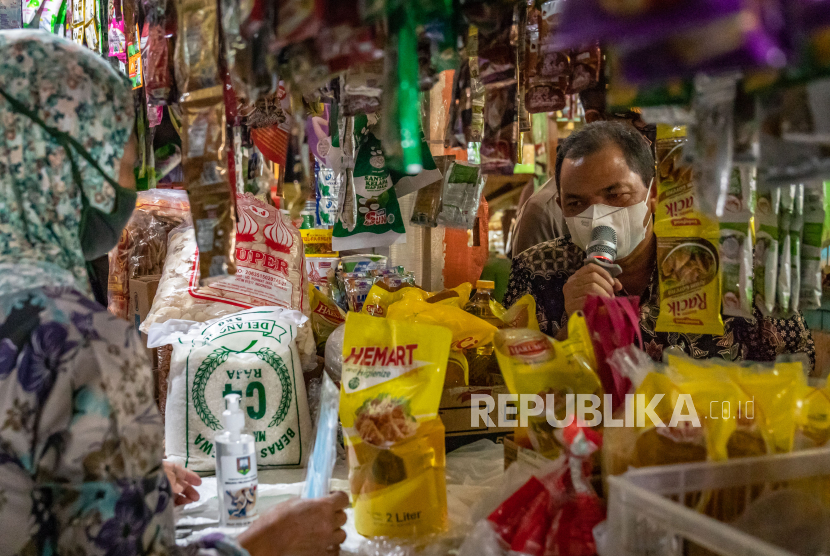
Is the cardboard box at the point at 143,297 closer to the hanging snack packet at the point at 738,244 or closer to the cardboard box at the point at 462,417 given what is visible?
the cardboard box at the point at 462,417

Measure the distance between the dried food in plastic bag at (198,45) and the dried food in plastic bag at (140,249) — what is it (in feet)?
4.29

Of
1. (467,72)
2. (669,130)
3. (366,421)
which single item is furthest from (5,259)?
(669,130)

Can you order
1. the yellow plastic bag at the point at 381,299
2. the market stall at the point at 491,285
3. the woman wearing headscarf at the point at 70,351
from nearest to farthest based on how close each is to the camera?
the market stall at the point at 491,285 < the woman wearing headscarf at the point at 70,351 < the yellow plastic bag at the point at 381,299

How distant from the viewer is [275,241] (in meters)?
1.93

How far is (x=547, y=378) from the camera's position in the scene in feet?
3.73

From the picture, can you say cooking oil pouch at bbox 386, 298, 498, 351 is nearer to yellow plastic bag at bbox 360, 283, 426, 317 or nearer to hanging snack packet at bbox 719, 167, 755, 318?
yellow plastic bag at bbox 360, 283, 426, 317

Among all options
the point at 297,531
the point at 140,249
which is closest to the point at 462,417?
the point at 297,531

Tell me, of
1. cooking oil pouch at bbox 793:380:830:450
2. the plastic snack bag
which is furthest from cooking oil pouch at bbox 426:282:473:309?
cooking oil pouch at bbox 793:380:830:450

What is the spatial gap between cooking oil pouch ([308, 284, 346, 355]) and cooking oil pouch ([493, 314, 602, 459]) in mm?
905

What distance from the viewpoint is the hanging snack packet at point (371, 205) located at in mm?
2064

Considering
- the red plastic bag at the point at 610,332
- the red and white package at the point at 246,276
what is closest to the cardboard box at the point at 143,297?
the red and white package at the point at 246,276

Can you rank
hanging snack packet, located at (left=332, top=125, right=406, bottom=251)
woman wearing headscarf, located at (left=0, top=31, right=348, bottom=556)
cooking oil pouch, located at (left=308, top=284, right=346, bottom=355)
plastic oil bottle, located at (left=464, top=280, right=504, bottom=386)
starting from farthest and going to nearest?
hanging snack packet, located at (left=332, top=125, right=406, bottom=251) < cooking oil pouch, located at (left=308, top=284, right=346, bottom=355) < plastic oil bottle, located at (left=464, top=280, right=504, bottom=386) < woman wearing headscarf, located at (left=0, top=31, right=348, bottom=556)

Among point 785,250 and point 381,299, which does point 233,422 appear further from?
point 785,250

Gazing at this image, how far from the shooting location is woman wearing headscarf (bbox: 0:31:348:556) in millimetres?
Answer: 845
